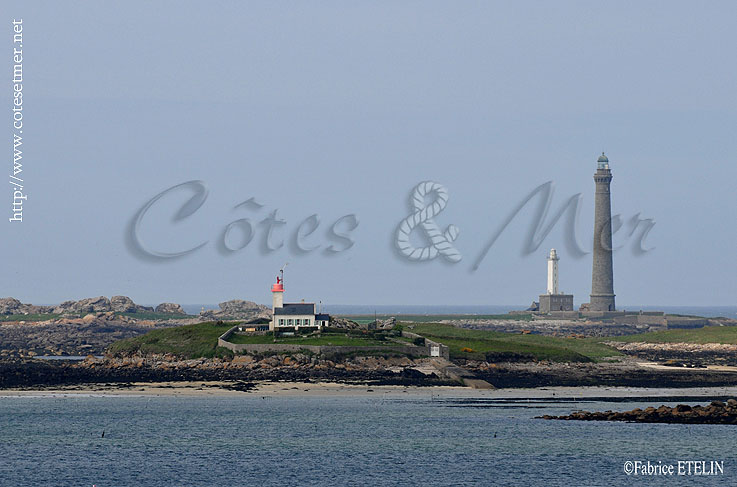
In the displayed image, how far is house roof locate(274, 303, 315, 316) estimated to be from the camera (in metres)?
114

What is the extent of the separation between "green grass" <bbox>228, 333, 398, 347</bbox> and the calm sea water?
19.7 metres

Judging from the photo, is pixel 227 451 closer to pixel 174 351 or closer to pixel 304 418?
pixel 304 418

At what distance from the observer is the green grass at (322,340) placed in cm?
10256

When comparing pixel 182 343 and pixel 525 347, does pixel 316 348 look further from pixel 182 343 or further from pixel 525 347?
pixel 525 347

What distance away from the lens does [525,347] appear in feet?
387

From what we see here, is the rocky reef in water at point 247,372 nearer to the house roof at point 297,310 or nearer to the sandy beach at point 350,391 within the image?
the sandy beach at point 350,391

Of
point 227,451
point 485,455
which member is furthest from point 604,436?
point 227,451

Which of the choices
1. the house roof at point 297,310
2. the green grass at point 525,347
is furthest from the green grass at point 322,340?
the green grass at point 525,347

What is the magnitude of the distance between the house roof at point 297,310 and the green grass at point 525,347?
13.7m

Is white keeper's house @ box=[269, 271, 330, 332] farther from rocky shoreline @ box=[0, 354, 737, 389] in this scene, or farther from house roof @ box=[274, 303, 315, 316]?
rocky shoreline @ box=[0, 354, 737, 389]

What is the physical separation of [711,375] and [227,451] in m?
57.0

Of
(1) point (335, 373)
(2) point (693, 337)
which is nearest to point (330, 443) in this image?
(1) point (335, 373)

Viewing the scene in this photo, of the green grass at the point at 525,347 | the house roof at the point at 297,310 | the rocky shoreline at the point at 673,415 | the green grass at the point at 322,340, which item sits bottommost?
the rocky shoreline at the point at 673,415

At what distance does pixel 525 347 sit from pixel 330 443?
5744 centimetres
